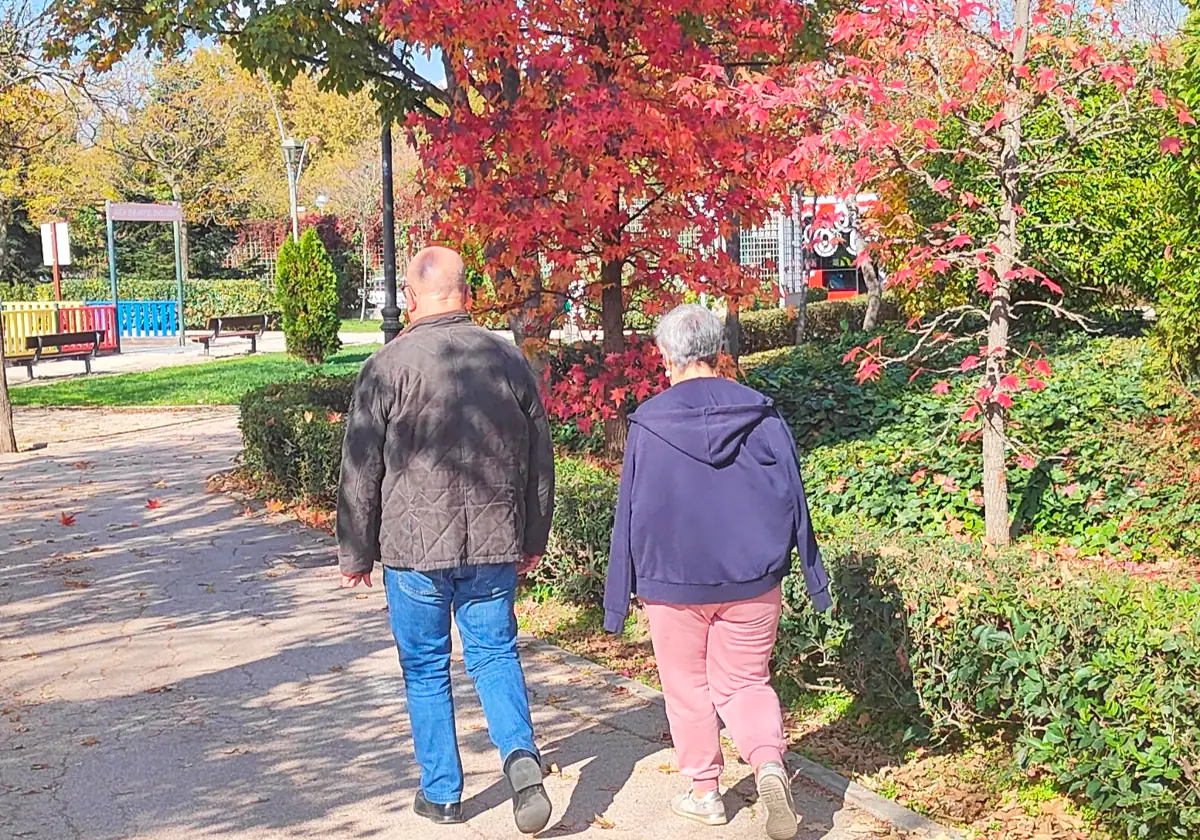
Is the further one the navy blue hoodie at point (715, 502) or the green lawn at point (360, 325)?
the green lawn at point (360, 325)

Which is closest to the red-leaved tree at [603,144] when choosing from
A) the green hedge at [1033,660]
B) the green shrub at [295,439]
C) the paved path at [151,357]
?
the green shrub at [295,439]

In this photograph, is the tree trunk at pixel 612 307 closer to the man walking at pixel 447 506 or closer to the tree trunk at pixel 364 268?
the man walking at pixel 447 506

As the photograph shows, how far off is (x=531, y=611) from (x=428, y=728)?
2.60 metres

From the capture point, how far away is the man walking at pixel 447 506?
12.9ft

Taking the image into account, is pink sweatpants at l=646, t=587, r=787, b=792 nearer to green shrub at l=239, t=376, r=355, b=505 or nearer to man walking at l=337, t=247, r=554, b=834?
man walking at l=337, t=247, r=554, b=834

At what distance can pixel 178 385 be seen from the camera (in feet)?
62.7

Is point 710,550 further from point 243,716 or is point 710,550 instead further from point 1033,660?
point 243,716

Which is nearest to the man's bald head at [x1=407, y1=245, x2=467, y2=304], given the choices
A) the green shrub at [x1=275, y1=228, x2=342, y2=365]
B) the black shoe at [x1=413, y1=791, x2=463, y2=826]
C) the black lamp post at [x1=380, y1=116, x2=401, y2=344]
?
the black shoe at [x1=413, y1=791, x2=463, y2=826]

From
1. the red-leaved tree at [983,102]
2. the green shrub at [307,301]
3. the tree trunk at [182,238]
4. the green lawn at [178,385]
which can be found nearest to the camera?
the red-leaved tree at [983,102]

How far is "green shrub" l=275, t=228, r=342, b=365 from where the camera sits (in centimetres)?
2041

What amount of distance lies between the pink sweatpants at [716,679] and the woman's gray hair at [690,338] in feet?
2.54

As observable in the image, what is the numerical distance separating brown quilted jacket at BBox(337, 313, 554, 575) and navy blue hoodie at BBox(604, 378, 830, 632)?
45cm

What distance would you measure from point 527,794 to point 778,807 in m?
0.77

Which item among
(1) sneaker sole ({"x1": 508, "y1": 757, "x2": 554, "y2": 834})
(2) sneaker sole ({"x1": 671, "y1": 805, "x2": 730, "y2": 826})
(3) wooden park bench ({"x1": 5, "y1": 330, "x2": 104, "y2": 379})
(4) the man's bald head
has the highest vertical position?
(4) the man's bald head
